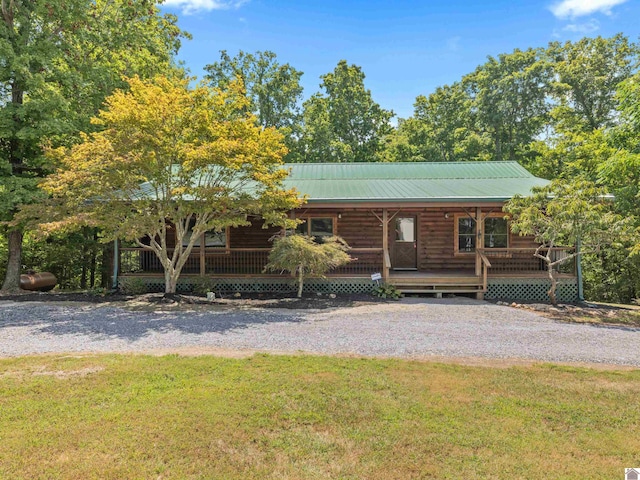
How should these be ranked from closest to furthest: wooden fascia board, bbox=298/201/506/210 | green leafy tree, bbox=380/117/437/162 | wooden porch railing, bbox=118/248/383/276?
wooden fascia board, bbox=298/201/506/210 → wooden porch railing, bbox=118/248/383/276 → green leafy tree, bbox=380/117/437/162

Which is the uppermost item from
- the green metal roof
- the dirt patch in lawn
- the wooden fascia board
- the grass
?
the green metal roof

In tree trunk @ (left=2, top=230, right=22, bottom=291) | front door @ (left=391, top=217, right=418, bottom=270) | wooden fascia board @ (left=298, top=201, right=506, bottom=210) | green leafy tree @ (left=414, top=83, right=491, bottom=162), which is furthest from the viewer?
green leafy tree @ (left=414, top=83, right=491, bottom=162)

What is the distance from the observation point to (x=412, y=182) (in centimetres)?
1406

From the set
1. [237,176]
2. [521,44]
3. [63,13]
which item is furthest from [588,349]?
[521,44]

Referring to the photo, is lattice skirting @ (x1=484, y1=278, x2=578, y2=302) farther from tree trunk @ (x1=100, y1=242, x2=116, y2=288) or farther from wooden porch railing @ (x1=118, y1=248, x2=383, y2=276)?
tree trunk @ (x1=100, y1=242, x2=116, y2=288)

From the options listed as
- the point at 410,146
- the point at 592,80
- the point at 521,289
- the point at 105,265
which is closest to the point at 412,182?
the point at 521,289

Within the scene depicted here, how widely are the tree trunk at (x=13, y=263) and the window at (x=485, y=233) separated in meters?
15.1

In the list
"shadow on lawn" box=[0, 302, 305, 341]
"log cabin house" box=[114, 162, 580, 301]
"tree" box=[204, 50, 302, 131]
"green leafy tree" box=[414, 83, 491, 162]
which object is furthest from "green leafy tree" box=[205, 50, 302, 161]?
"shadow on lawn" box=[0, 302, 305, 341]

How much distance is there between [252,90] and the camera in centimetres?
2780

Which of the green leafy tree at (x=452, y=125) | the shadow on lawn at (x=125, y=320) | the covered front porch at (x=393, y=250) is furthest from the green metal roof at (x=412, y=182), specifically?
the green leafy tree at (x=452, y=125)

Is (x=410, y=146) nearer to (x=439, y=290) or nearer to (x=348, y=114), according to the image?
(x=348, y=114)

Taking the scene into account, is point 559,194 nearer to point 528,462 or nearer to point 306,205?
point 306,205

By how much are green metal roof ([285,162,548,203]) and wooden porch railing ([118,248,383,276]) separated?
2.22 m

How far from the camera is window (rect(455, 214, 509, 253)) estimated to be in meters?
13.2
